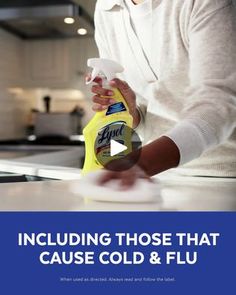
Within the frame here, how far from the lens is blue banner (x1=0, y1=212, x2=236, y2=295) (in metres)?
0.51

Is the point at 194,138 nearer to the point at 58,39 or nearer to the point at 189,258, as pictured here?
the point at 189,258

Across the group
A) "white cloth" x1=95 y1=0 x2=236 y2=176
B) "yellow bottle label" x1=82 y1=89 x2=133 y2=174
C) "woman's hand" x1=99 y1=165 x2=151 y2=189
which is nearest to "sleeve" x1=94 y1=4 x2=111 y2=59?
"white cloth" x1=95 y1=0 x2=236 y2=176

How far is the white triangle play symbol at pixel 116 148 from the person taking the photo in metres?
0.60

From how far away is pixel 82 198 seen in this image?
1.90ft

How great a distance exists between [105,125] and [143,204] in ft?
0.42

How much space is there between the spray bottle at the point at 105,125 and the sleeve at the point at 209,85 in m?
0.07

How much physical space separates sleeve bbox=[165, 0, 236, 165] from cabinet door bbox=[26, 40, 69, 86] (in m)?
0.57

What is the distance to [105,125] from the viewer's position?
1.98 feet

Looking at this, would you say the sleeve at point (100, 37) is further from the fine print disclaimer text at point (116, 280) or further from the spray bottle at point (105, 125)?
the fine print disclaimer text at point (116, 280)

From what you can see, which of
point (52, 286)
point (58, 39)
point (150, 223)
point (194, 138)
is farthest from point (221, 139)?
point (58, 39)

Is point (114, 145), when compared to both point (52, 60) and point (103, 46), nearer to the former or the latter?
point (103, 46)

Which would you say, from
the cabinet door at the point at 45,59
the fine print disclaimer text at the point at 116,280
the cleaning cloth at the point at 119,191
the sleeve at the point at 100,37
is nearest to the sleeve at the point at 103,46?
the sleeve at the point at 100,37

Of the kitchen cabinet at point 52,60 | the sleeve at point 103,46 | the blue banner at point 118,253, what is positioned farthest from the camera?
the kitchen cabinet at point 52,60

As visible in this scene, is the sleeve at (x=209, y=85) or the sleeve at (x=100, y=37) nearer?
the sleeve at (x=209, y=85)
